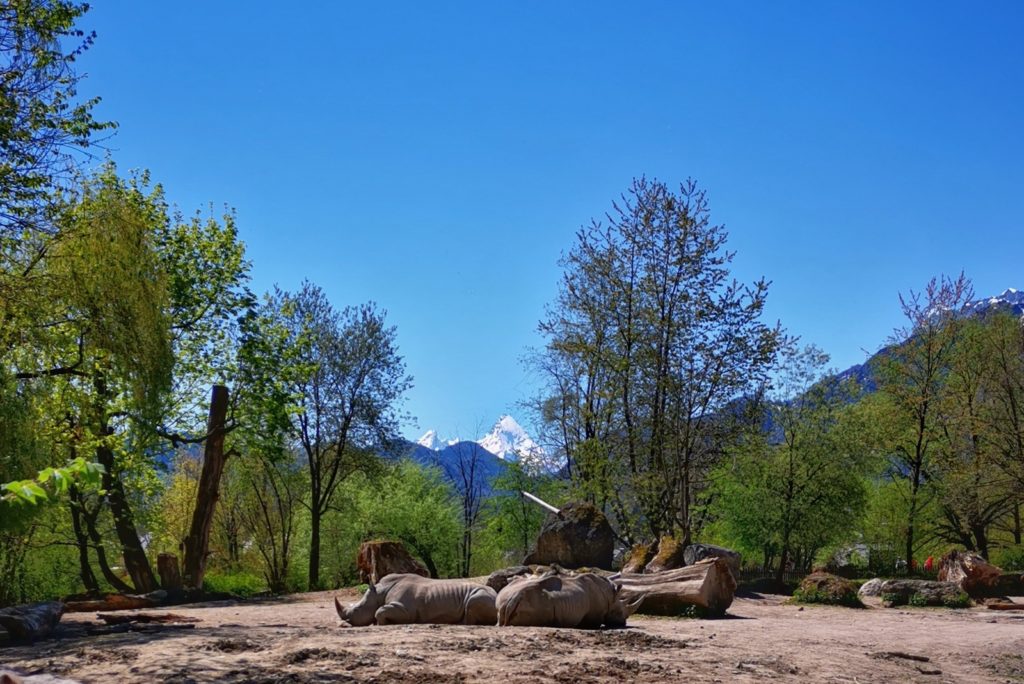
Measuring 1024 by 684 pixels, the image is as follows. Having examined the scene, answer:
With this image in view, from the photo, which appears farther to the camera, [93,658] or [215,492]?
[215,492]

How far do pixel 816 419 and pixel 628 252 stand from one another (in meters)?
8.14

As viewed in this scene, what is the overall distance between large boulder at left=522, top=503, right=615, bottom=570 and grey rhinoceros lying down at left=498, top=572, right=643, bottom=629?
912 cm

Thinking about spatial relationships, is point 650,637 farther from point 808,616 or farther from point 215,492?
point 215,492

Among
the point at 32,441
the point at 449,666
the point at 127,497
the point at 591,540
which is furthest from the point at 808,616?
the point at 127,497

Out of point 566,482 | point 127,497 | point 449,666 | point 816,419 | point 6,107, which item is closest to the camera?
point 449,666

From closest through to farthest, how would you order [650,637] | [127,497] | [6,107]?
[650,637] → [6,107] → [127,497]

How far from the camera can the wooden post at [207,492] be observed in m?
22.1

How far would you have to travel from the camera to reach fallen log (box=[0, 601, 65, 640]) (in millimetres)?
10750

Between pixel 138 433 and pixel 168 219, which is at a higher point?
pixel 168 219

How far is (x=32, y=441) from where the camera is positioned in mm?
13750

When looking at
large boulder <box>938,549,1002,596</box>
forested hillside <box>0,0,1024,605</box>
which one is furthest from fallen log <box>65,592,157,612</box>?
A: large boulder <box>938,549,1002,596</box>

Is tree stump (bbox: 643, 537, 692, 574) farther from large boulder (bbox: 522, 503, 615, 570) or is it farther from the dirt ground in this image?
the dirt ground

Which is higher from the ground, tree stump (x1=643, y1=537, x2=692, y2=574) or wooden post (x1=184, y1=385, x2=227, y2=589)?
wooden post (x1=184, y1=385, x2=227, y2=589)

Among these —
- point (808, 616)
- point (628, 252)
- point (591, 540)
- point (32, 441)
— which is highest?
point (628, 252)
